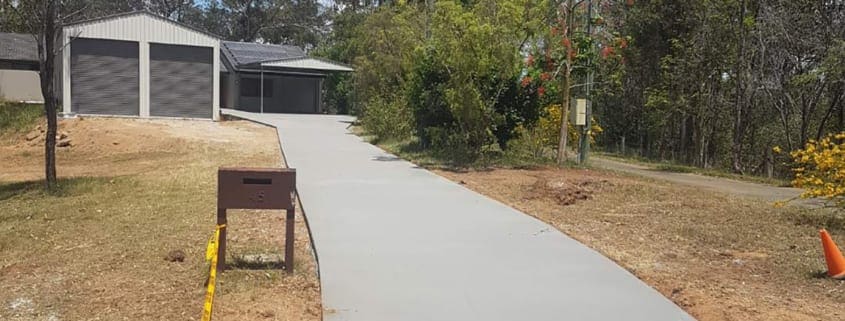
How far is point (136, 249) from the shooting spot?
7445mm

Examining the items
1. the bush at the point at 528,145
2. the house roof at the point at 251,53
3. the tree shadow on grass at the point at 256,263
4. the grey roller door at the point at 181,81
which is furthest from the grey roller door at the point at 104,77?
the tree shadow on grass at the point at 256,263

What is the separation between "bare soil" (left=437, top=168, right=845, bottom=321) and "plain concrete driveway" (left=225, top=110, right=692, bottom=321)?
433 millimetres

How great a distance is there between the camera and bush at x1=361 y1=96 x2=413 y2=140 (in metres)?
21.9

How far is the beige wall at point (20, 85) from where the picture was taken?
36312 millimetres

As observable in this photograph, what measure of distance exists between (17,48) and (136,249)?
36212 mm

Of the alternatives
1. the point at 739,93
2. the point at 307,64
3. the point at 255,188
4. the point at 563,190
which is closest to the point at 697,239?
the point at 563,190

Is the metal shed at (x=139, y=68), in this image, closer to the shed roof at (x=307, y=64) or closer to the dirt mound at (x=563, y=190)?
the shed roof at (x=307, y=64)

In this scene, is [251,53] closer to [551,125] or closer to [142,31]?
[142,31]

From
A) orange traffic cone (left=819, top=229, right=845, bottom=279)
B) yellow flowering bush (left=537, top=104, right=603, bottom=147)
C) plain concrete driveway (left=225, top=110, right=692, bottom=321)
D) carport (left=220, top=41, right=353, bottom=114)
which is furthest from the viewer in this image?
→ carport (left=220, top=41, right=353, bottom=114)

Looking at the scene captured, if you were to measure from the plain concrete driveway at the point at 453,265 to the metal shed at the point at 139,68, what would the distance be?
20580mm

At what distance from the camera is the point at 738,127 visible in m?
22.1

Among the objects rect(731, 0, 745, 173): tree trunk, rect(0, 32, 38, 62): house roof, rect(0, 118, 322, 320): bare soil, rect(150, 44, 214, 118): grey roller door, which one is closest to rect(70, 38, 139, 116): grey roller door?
rect(150, 44, 214, 118): grey roller door

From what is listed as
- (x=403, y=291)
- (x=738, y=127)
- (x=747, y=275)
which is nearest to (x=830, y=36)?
(x=738, y=127)

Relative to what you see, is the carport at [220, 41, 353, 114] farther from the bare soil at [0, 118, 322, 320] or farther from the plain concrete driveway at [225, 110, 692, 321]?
the plain concrete driveway at [225, 110, 692, 321]
